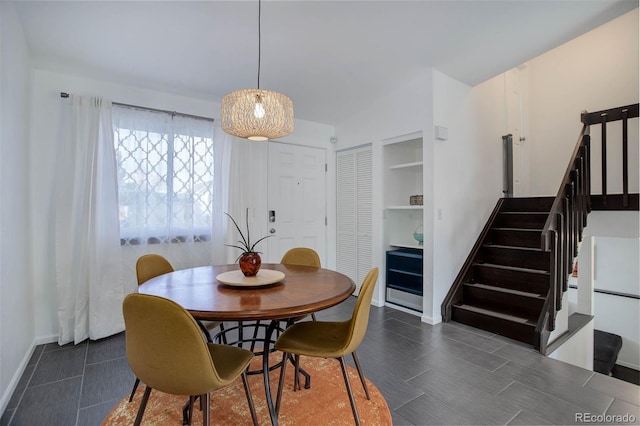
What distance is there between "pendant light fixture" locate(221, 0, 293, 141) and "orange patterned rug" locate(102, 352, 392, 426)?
1696 millimetres

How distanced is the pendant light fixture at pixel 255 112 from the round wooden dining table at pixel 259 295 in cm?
97

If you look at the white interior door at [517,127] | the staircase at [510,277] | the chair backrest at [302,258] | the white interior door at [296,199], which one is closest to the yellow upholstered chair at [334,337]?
the chair backrest at [302,258]

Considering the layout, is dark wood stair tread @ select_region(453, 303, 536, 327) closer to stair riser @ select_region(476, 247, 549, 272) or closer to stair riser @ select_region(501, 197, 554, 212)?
stair riser @ select_region(476, 247, 549, 272)

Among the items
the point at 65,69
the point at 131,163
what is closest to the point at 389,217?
the point at 131,163

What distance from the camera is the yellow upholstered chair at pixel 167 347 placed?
3.89ft

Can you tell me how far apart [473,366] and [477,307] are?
110 centimetres

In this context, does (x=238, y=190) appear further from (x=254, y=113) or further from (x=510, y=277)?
(x=510, y=277)

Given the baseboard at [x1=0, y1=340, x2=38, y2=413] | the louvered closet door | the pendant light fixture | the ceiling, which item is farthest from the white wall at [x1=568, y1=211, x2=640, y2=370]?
the baseboard at [x1=0, y1=340, x2=38, y2=413]

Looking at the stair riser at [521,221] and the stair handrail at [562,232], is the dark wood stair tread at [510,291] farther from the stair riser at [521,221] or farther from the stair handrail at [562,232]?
the stair riser at [521,221]

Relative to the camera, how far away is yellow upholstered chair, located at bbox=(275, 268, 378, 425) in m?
1.54

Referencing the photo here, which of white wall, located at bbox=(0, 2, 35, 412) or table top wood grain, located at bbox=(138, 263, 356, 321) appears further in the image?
white wall, located at bbox=(0, 2, 35, 412)

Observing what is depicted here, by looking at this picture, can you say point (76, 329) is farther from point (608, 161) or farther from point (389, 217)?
point (608, 161)

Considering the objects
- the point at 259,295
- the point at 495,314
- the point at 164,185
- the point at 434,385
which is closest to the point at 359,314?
the point at 259,295

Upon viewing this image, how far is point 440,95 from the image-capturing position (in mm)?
3248
